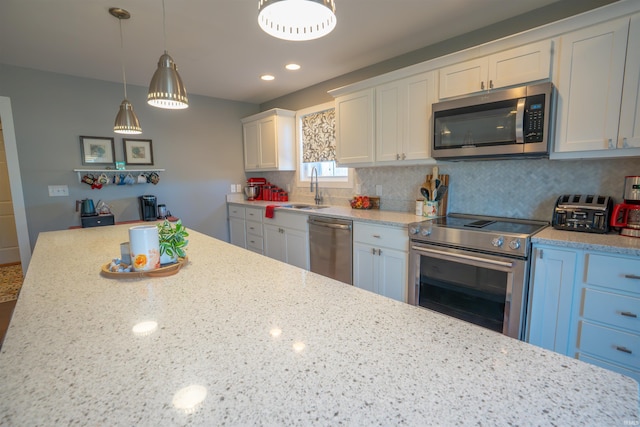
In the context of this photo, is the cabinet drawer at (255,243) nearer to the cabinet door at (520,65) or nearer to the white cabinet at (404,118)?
the white cabinet at (404,118)

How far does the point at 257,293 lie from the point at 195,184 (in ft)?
11.8

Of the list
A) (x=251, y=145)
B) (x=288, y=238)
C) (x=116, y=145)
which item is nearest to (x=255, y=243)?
(x=288, y=238)

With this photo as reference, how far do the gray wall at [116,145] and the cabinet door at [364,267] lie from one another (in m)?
2.58

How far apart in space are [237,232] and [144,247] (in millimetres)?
3285

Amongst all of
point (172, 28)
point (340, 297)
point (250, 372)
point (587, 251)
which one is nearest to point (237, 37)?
point (172, 28)

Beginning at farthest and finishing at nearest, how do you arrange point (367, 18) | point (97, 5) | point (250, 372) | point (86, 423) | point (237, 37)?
1. point (237, 37)
2. point (367, 18)
3. point (97, 5)
4. point (250, 372)
5. point (86, 423)

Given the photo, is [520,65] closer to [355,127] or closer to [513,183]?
[513,183]

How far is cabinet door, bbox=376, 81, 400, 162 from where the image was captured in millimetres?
2625

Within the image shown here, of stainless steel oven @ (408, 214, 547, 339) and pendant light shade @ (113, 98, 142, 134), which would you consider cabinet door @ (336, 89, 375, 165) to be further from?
pendant light shade @ (113, 98, 142, 134)

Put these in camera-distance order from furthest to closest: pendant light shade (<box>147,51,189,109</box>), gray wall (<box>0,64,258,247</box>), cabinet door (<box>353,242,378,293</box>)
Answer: gray wall (<box>0,64,258,247</box>)
cabinet door (<box>353,242,378,293</box>)
pendant light shade (<box>147,51,189,109</box>)

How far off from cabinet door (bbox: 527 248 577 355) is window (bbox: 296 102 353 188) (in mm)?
2131

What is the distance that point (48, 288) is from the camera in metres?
1.09

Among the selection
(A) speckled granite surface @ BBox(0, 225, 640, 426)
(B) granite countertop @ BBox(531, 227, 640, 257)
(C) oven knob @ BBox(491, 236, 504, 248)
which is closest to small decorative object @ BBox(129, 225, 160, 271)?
(A) speckled granite surface @ BBox(0, 225, 640, 426)

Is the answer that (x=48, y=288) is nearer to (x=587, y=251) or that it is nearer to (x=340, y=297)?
(x=340, y=297)
